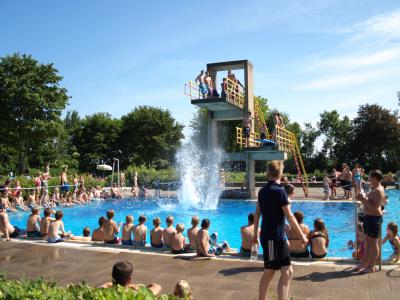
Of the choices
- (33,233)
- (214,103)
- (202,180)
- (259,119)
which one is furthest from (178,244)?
(259,119)

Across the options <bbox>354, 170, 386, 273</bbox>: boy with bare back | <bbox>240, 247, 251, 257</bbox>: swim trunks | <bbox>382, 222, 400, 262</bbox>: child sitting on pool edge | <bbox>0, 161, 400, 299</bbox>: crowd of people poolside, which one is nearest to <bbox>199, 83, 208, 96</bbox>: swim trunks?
<bbox>0, 161, 400, 299</bbox>: crowd of people poolside

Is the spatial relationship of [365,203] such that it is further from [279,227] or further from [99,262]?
[99,262]

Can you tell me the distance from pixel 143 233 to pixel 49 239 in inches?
103

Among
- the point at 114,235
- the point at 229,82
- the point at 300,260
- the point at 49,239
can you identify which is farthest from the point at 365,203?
the point at 229,82

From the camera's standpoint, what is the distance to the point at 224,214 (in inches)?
770

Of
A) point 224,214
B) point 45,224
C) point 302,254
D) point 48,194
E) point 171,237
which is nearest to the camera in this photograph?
point 302,254

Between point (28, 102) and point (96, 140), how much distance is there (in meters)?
23.4

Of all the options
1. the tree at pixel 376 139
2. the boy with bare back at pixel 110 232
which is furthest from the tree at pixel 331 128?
the boy with bare back at pixel 110 232

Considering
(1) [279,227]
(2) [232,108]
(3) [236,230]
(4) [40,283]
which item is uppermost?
(2) [232,108]

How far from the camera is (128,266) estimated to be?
13.0 ft

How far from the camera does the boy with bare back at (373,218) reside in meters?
6.24

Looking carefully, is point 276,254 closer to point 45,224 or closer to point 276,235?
point 276,235

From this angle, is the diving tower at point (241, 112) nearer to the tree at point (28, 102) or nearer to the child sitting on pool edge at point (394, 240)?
the child sitting on pool edge at point (394, 240)

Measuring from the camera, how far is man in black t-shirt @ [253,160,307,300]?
4.48m
